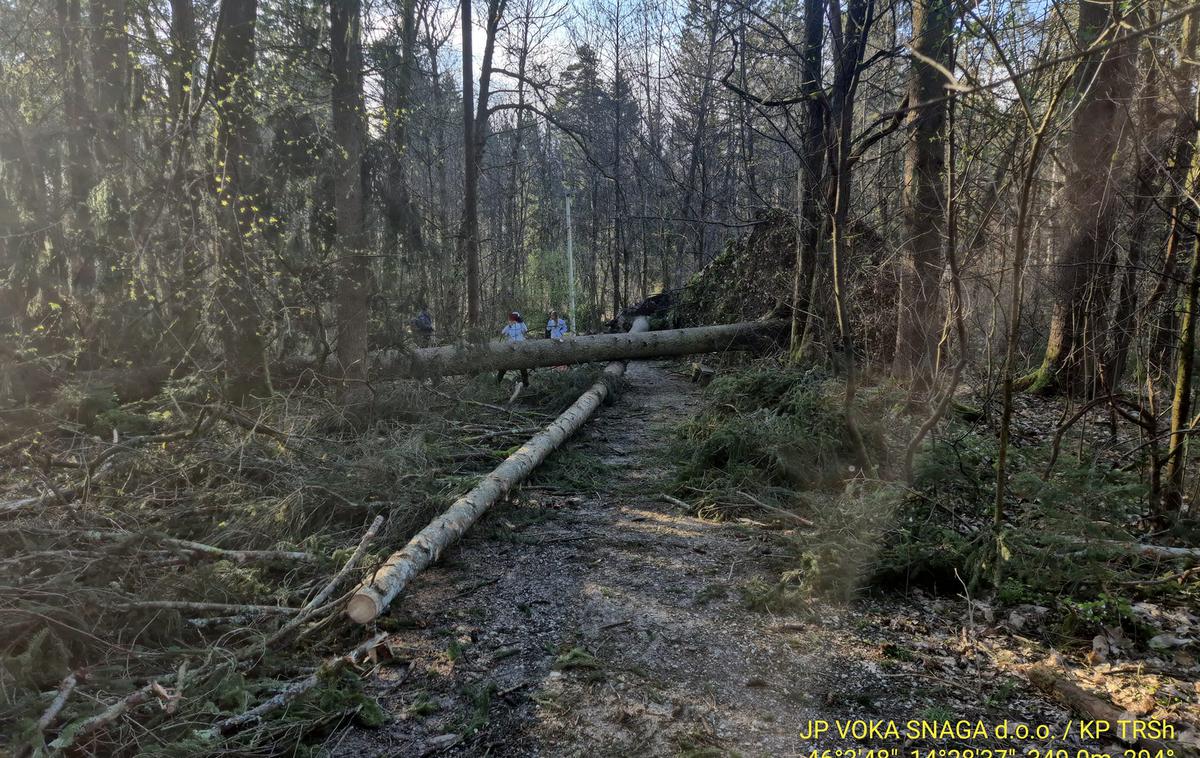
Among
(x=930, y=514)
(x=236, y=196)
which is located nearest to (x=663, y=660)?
(x=930, y=514)

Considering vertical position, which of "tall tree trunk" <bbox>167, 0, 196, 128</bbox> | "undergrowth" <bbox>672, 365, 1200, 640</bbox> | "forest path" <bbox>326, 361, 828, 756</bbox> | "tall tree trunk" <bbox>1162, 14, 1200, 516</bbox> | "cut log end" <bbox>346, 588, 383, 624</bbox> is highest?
"tall tree trunk" <bbox>167, 0, 196, 128</bbox>

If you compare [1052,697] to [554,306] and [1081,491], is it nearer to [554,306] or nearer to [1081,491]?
[1081,491]

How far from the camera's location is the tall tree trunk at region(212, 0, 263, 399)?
448cm

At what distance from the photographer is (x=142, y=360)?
6.76 metres

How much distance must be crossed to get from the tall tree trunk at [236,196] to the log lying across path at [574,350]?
7.02 feet

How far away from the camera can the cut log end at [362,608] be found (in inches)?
126

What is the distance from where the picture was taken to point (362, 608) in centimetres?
320

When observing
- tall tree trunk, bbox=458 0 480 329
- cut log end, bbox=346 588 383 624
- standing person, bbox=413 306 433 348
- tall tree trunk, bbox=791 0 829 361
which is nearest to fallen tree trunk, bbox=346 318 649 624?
cut log end, bbox=346 588 383 624

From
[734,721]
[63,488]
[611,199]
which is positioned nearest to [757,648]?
[734,721]

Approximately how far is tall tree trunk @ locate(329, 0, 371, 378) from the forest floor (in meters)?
3.43

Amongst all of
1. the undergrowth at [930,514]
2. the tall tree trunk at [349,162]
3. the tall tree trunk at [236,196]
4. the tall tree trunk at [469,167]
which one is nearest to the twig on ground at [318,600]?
the tall tree trunk at [236,196]

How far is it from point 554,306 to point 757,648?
21.0 metres

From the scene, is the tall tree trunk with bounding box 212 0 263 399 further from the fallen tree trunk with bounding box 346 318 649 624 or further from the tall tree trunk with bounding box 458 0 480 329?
the tall tree trunk with bounding box 458 0 480 329

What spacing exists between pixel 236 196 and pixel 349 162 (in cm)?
188
